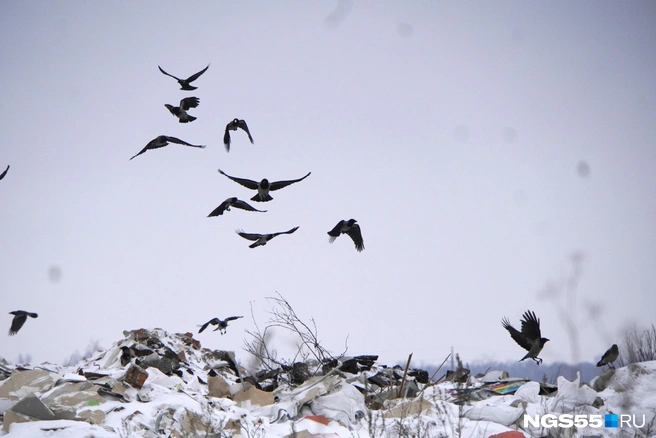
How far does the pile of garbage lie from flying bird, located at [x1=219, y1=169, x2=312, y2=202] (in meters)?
2.05

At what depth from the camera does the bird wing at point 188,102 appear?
262 inches

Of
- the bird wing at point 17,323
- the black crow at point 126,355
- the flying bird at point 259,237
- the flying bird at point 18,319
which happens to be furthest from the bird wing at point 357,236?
the bird wing at point 17,323

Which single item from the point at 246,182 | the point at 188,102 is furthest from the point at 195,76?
the point at 246,182

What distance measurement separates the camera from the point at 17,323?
7.52 meters

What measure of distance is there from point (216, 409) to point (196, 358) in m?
3.84

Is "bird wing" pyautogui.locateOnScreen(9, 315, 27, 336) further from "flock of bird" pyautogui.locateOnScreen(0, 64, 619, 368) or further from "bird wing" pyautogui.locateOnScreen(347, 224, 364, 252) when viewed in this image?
"bird wing" pyautogui.locateOnScreen(347, 224, 364, 252)

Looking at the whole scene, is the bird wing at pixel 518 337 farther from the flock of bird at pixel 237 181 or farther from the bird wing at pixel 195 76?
the bird wing at pixel 195 76

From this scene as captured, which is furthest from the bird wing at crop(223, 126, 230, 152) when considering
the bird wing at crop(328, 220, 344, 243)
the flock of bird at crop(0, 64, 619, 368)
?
the bird wing at crop(328, 220, 344, 243)

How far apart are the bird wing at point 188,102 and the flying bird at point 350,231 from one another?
2.31 meters

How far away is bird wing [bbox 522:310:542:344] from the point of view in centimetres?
661

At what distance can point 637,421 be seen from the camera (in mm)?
4887

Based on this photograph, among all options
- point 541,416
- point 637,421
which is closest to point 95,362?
point 541,416

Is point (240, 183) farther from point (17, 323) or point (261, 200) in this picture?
point (17, 323)

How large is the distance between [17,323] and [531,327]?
6.79 meters
